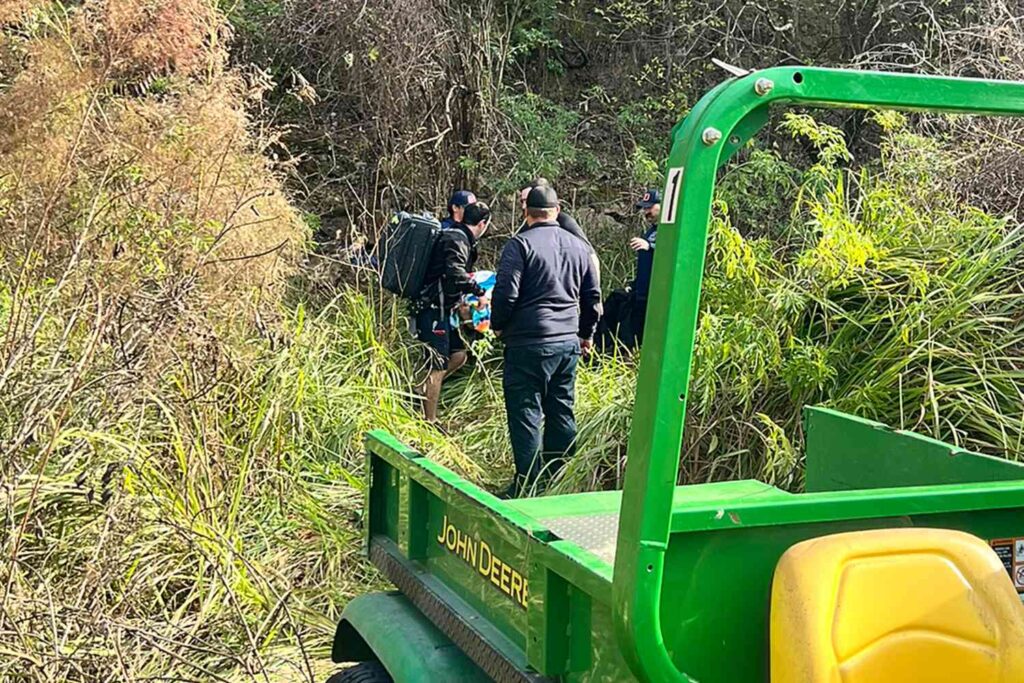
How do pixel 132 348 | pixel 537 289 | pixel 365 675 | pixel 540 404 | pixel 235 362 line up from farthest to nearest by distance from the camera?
pixel 540 404 → pixel 537 289 → pixel 235 362 → pixel 132 348 → pixel 365 675

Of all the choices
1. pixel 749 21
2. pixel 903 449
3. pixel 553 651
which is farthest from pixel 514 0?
pixel 553 651

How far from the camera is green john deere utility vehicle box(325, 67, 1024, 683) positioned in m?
1.61

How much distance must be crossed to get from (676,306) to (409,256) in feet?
17.4

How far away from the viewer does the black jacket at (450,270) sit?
6812 mm

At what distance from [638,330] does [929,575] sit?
19.0 ft

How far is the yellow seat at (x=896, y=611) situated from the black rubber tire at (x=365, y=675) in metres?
1.36

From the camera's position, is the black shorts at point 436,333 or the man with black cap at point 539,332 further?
the black shorts at point 436,333

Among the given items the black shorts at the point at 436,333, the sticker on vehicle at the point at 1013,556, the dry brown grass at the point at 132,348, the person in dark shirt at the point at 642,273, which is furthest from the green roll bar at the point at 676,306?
the person in dark shirt at the point at 642,273

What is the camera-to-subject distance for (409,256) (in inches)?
269

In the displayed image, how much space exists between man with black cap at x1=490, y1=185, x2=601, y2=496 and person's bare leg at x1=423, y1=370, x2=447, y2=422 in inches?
45.2

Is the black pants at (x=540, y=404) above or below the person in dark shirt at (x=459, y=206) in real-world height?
below

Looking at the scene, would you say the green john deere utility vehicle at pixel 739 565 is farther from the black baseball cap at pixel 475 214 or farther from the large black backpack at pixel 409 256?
the black baseball cap at pixel 475 214

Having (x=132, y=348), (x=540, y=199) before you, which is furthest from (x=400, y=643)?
(x=540, y=199)

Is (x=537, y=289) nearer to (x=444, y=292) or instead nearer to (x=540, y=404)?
(x=540, y=404)
